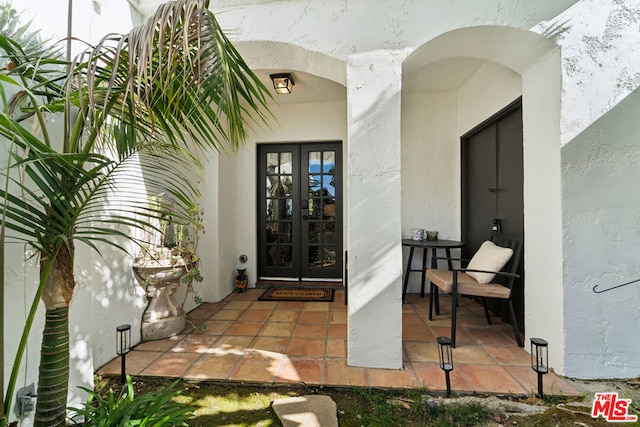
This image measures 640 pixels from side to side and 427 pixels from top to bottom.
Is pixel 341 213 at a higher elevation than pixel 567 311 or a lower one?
higher

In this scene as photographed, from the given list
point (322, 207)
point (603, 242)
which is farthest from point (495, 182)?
point (322, 207)

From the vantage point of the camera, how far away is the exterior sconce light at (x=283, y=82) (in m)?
2.99

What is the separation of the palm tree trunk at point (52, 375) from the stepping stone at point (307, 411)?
962 millimetres

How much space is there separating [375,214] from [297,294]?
2036mm

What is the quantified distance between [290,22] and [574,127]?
208 centimetres

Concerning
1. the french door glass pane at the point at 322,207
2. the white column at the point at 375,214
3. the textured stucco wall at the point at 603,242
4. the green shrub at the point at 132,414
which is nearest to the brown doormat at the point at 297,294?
the french door glass pane at the point at 322,207

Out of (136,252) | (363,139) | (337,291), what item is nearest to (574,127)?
(363,139)

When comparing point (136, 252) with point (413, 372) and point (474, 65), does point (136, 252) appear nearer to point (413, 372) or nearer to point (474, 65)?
point (413, 372)

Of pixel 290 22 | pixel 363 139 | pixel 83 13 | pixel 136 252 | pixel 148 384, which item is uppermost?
pixel 290 22

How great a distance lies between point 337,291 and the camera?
3732 millimetres

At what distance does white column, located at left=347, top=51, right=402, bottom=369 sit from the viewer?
193 centimetres

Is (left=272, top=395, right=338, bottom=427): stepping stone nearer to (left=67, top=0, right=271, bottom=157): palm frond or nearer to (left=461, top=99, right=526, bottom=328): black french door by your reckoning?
(left=67, top=0, right=271, bottom=157): palm frond

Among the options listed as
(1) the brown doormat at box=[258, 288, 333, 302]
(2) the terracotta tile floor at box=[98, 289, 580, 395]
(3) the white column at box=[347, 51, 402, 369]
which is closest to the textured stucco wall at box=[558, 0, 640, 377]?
(2) the terracotta tile floor at box=[98, 289, 580, 395]

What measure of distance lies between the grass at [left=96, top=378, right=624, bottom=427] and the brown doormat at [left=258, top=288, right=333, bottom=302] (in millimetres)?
1627
